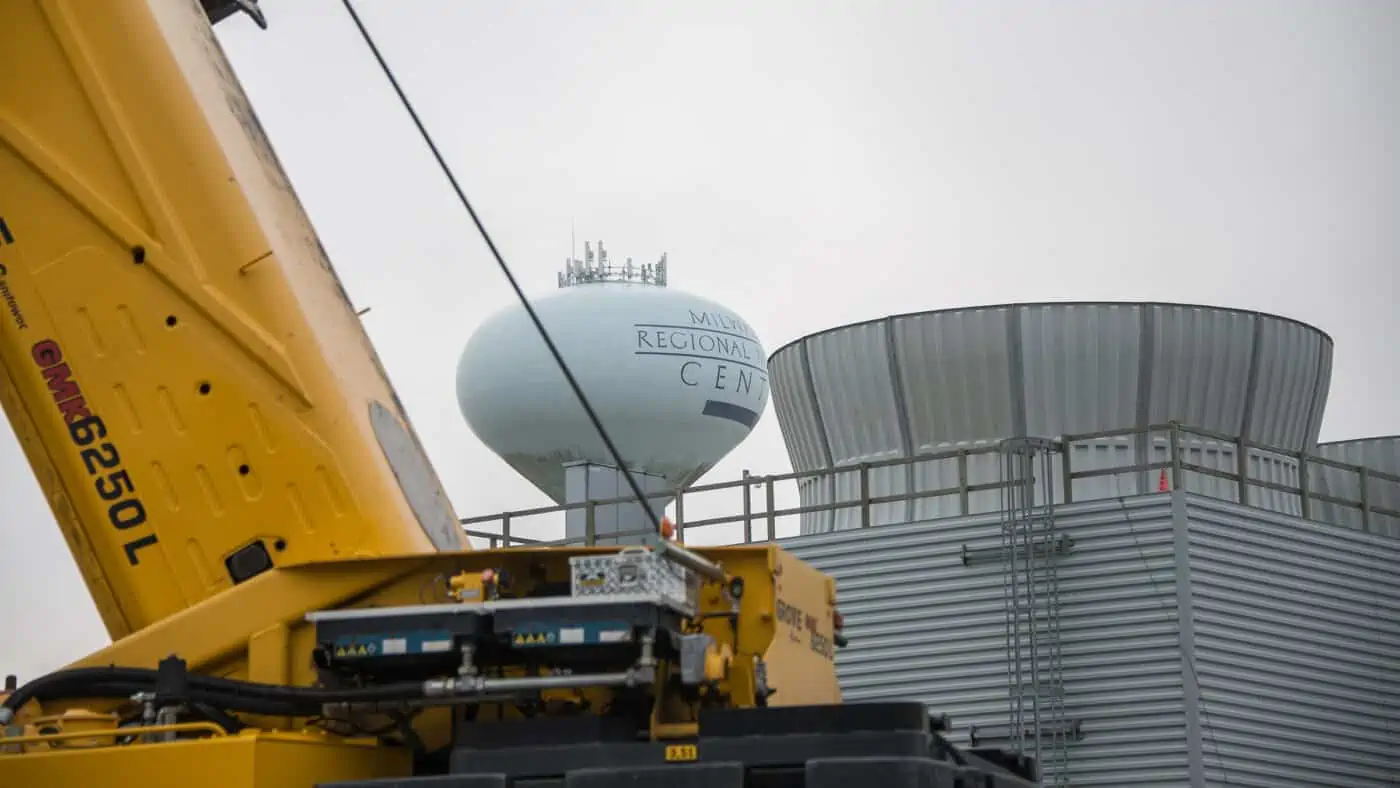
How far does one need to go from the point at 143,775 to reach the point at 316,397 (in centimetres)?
239

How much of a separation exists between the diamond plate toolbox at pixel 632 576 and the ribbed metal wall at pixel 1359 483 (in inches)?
633

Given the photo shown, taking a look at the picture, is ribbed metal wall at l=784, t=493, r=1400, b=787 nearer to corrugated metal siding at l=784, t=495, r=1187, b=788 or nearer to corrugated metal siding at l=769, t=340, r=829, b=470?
corrugated metal siding at l=784, t=495, r=1187, b=788

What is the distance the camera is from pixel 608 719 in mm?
9766

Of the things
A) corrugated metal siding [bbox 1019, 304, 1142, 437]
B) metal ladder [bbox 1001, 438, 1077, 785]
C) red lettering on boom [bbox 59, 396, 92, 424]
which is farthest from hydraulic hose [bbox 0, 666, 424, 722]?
corrugated metal siding [bbox 1019, 304, 1142, 437]

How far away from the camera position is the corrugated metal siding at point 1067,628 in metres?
21.5

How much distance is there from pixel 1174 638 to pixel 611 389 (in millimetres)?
18986

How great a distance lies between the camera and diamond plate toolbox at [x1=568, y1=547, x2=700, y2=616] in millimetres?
9812

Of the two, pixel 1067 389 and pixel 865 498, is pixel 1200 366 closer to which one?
pixel 1067 389

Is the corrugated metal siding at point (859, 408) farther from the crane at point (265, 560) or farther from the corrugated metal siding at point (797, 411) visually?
the crane at point (265, 560)

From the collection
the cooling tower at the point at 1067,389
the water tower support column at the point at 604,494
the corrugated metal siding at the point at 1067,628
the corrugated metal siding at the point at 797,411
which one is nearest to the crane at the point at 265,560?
the corrugated metal siding at the point at 1067,628

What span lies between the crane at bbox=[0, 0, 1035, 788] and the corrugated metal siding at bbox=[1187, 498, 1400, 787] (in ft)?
34.1

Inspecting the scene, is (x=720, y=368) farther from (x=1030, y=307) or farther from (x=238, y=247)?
(x=238, y=247)

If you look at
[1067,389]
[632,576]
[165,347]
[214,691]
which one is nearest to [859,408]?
[1067,389]

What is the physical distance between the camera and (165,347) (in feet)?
38.2
